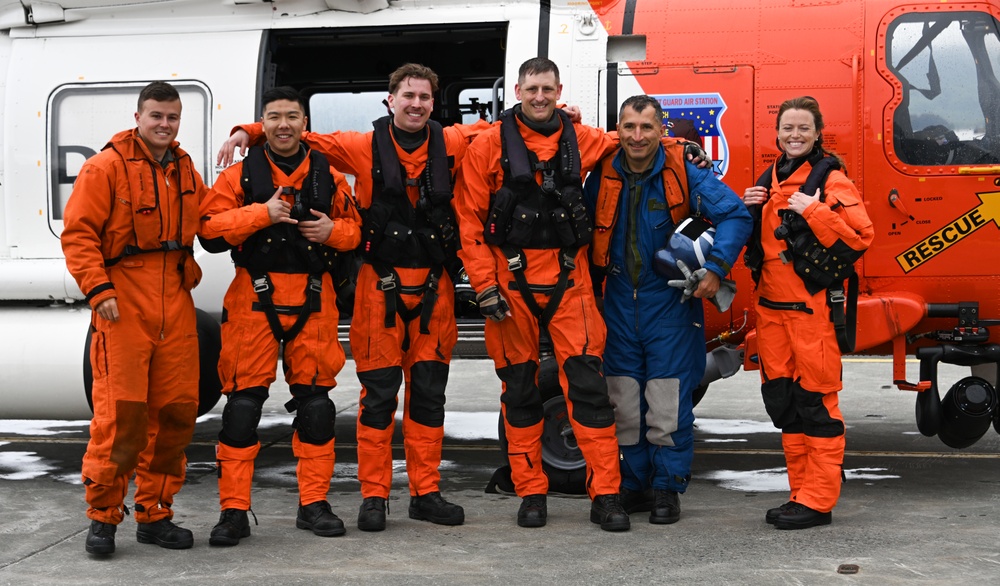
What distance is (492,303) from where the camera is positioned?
5355mm

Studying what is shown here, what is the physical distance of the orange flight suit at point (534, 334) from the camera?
5.48 m

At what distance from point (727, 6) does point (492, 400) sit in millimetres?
5048

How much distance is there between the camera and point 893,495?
6281 mm

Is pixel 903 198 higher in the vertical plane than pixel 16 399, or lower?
higher

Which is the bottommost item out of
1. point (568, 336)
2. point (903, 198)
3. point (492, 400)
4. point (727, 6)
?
point (492, 400)

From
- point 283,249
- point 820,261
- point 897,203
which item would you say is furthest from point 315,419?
point 897,203

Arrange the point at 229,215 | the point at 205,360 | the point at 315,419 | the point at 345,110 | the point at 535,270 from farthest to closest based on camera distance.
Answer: the point at 345,110, the point at 205,360, the point at 535,270, the point at 315,419, the point at 229,215

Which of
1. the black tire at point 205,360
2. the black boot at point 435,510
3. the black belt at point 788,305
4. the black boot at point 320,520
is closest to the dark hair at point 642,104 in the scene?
the black belt at point 788,305

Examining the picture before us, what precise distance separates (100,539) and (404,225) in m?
2.04

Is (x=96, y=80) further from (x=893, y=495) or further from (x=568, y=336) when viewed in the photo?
(x=893, y=495)

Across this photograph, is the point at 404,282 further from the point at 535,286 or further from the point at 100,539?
the point at 100,539

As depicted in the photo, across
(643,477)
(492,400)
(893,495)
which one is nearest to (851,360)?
(492,400)

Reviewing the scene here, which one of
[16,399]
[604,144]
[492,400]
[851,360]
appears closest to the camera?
[604,144]

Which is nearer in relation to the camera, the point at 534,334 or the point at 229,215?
the point at 229,215
